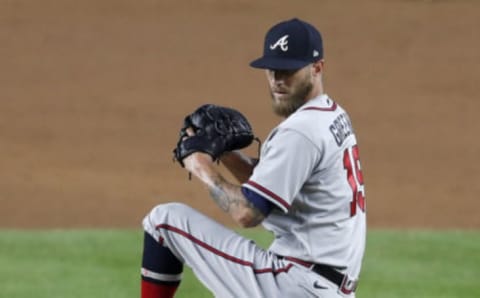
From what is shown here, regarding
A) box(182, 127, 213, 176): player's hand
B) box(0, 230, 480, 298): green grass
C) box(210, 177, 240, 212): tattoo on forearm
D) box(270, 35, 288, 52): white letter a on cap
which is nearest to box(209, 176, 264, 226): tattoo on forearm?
box(210, 177, 240, 212): tattoo on forearm

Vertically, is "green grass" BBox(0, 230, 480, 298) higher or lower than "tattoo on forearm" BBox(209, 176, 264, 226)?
lower

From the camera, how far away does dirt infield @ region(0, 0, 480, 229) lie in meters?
10.8

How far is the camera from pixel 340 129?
528 centimetres

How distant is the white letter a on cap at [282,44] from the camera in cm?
527

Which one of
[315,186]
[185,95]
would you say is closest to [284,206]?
[315,186]

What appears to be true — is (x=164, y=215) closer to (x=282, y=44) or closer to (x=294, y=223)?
(x=294, y=223)

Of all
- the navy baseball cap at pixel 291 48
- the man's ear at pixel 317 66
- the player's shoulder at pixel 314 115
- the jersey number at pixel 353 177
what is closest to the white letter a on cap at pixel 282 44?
the navy baseball cap at pixel 291 48

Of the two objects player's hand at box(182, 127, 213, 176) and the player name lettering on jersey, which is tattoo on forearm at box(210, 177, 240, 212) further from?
the player name lettering on jersey
